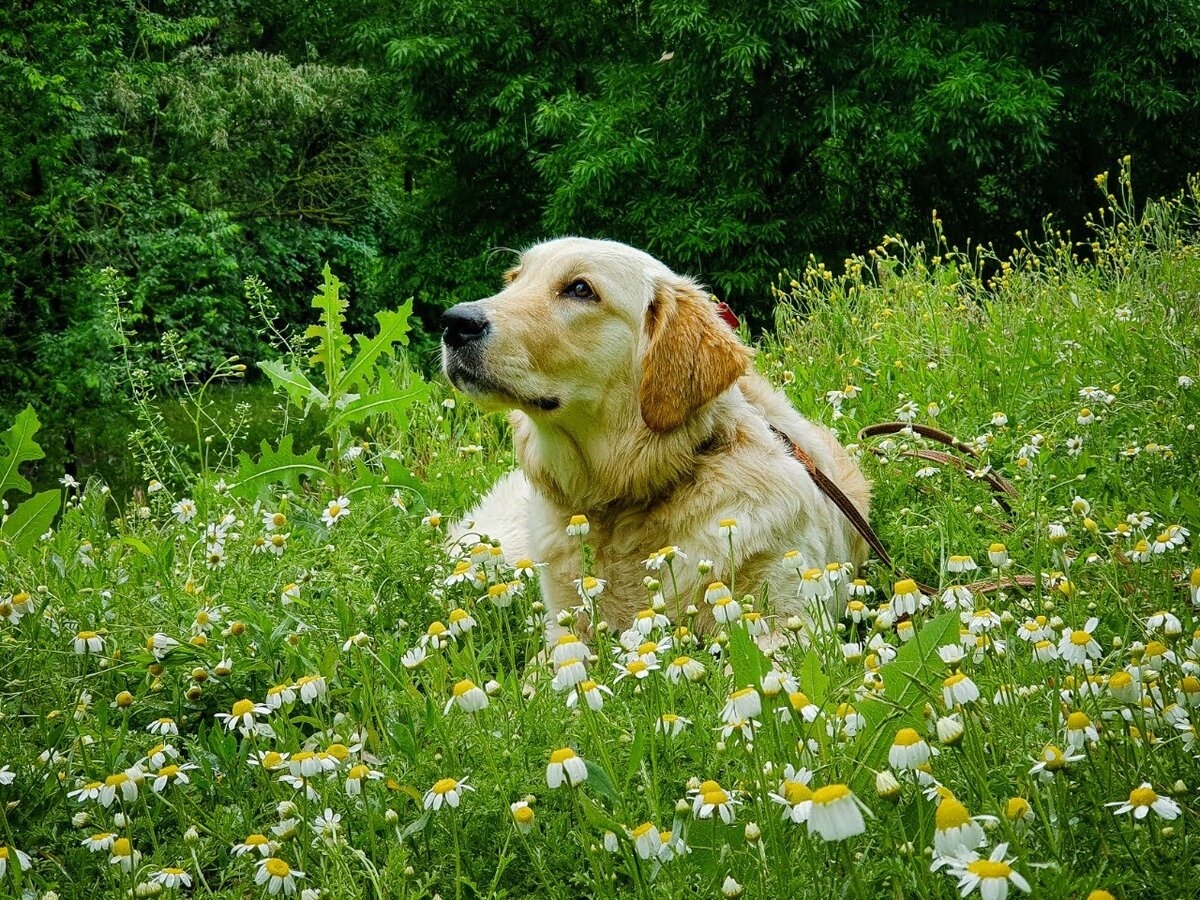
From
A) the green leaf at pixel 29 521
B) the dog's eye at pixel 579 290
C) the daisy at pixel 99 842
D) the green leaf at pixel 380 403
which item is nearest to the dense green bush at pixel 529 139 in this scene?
the green leaf at pixel 380 403

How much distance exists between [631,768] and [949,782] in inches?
21.1

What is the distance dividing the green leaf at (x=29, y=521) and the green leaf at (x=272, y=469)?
844mm

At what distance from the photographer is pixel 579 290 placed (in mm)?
3602

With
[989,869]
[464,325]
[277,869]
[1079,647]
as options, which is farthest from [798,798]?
[464,325]

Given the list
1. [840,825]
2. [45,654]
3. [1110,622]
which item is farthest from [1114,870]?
[45,654]

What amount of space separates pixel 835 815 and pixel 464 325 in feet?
8.10

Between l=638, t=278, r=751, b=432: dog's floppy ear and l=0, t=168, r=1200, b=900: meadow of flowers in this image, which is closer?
l=0, t=168, r=1200, b=900: meadow of flowers

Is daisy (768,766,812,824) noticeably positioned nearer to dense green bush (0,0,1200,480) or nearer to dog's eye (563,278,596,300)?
dog's eye (563,278,596,300)

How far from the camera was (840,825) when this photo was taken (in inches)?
45.0

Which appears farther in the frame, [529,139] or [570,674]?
[529,139]

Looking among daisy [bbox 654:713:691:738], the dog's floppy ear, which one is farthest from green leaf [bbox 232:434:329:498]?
daisy [bbox 654:713:691:738]

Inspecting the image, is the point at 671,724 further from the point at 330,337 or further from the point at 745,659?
the point at 330,337

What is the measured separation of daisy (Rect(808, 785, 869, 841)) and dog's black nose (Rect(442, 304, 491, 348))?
2415 mm

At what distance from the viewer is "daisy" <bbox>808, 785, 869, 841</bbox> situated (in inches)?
44.9
